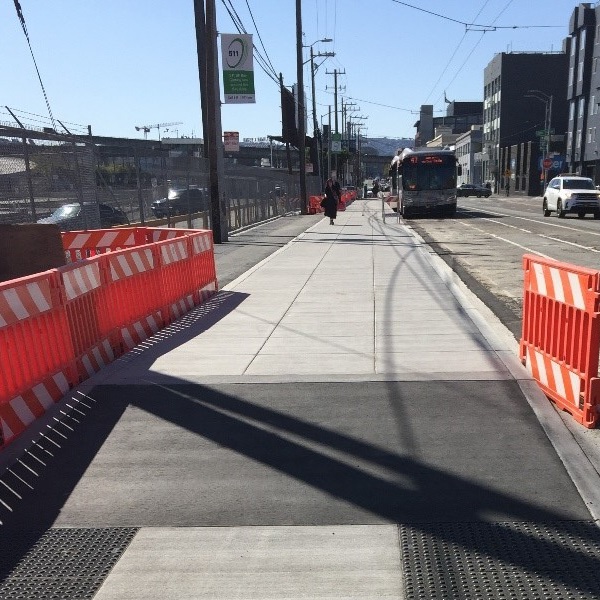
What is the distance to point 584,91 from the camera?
7406cm

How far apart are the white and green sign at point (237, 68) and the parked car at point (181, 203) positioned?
10.6ft

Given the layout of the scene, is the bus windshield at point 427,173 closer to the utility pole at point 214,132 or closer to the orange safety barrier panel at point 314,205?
the orange safety barrier panel at point 314,205

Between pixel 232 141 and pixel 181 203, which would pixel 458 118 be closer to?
pixel 232 141

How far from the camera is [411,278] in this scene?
12625 millimetres

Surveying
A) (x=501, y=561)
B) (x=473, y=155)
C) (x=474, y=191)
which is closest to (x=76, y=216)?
(x=501, y=561)

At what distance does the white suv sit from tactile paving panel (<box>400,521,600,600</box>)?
30.4 meters

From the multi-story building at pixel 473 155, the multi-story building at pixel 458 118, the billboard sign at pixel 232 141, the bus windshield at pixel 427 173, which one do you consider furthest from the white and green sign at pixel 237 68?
the multi-story building at pixel 458 118

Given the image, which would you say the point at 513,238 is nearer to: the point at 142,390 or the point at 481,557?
the point at 142,390

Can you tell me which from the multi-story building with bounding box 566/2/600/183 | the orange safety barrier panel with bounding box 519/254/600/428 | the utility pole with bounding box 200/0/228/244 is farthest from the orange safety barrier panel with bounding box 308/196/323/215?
the orange safety barrier panel with bounding box 519/254/600/428

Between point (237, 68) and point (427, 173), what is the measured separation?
632 inches

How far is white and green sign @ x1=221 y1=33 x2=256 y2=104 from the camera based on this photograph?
68.6 ft

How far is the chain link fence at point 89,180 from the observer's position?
10828 millimetres

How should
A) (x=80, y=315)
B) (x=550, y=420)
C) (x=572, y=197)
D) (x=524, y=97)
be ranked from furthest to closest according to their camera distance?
(x=524, y=97)
(x=572, y=197)
(x=80, y=315)
(x=550, y=420)

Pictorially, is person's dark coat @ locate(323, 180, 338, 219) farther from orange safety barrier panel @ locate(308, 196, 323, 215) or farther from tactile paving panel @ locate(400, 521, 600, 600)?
tactile paving panel @ locate(400, 521, 600, 600)
